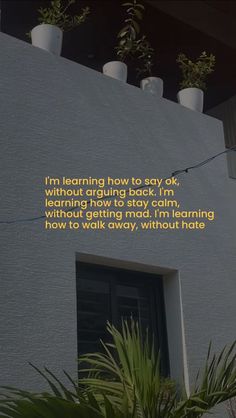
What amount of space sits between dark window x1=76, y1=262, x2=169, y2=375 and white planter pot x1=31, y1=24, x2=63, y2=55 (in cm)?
185

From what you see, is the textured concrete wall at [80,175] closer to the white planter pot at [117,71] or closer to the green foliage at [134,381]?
the white planter pot at [117,71]

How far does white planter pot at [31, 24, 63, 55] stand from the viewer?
5.52m

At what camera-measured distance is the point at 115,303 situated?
5312mm

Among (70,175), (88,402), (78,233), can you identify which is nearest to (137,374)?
(88,402)

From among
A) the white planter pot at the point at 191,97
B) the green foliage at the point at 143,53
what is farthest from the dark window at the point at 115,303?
the green foliage at the point at 143,53

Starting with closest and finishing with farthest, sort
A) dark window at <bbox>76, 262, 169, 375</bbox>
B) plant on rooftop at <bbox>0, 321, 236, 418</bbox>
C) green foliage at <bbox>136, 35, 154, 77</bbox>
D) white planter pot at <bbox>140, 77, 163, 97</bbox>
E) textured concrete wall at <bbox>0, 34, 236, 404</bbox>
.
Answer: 1. plant on rooftop at <bbox>0, 321, 236, 418</bbox>
2. textured concrete wall at <bbox>0, 34, 236, 404</bbox>
3. dark window at <bbox>76, 262, 169, 375</bbox>
4. white planter pot at <bbox>140, 77, 163, 97</bbox>
5. green foliage at <bbox>136, 35, 154, 77</bbox>

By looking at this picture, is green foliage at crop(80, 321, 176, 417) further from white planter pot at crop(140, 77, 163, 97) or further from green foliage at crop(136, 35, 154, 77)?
green foliage at crop(136, 35, 154, 77)

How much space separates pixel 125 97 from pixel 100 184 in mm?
1015

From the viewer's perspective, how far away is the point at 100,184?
5.36 m

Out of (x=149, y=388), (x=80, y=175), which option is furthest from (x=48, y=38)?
(x=149, y=388)

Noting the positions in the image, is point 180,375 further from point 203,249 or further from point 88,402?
point 88,402

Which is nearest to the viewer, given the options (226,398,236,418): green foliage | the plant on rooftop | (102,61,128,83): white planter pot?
the plant on rooftop

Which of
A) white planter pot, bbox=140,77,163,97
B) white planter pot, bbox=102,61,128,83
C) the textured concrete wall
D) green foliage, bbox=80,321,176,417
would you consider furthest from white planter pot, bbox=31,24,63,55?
green foliage, bbox=80,321,176,417

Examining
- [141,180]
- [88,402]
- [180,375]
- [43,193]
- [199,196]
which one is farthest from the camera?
[199,196]
